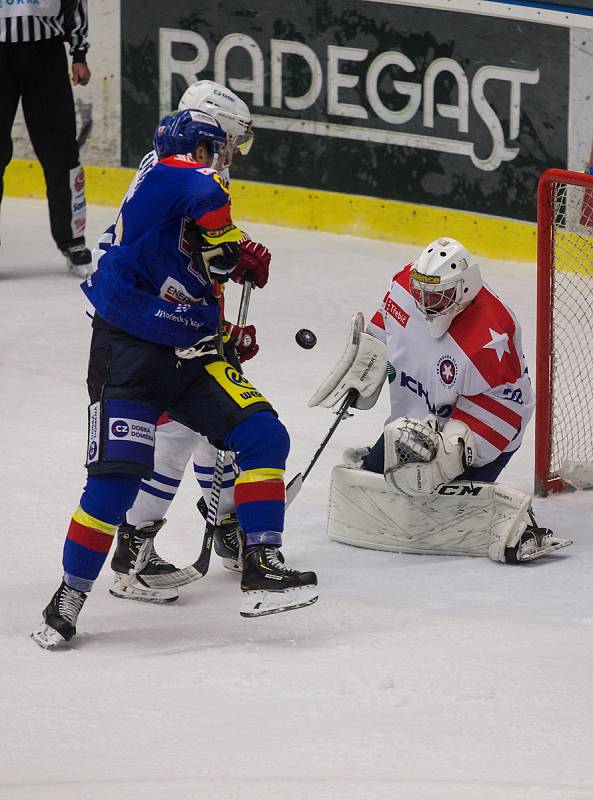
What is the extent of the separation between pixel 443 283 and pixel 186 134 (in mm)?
748

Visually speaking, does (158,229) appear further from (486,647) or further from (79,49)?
(79,49)

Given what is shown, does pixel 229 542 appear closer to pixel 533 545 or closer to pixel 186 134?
pixel 533 545

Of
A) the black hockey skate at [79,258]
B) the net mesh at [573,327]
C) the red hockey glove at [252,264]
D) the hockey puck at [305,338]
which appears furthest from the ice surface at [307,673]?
the black hockey skate at [79,258]

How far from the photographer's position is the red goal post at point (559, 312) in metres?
4.45

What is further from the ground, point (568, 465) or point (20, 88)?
point (20, 88)

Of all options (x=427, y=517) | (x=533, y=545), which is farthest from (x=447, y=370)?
(x=533, y=545)

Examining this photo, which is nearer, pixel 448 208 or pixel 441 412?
pixel 441 412

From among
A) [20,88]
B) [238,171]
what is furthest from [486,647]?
[238,171]

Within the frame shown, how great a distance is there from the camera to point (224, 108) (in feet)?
12.2

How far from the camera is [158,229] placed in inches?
134

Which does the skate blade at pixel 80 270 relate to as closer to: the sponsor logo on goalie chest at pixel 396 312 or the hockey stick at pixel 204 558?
the sponsor logo on goalie chest at pixel 396 312

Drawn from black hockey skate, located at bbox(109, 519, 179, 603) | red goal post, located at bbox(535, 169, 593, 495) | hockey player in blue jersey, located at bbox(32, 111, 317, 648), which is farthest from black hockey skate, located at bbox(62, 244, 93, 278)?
hockey player in blue jersey, located at bbox(32, 111, 317, 648)

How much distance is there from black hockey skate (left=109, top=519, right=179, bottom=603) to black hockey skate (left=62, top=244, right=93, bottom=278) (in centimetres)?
311

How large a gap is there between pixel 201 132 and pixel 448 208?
358 cm
